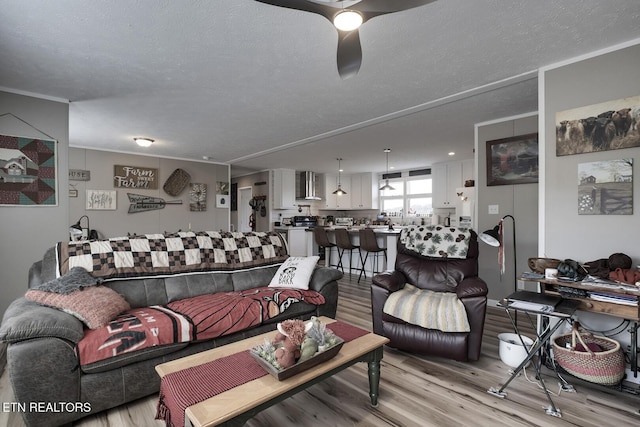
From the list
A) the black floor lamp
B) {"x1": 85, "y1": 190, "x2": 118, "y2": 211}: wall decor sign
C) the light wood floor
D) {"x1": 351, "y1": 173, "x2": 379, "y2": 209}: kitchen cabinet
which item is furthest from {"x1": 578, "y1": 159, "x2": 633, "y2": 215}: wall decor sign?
{"x1": 85, "y1": 190, "x2": 118, "y2": 211}: wall decor sign

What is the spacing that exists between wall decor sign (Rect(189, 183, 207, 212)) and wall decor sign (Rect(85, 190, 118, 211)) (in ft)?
4.53

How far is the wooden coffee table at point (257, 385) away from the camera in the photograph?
1.21 meters

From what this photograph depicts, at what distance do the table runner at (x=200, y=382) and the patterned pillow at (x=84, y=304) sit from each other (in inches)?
32.7

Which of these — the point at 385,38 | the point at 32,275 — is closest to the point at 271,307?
the point at 32,275

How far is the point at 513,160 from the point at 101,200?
6647 millimetres

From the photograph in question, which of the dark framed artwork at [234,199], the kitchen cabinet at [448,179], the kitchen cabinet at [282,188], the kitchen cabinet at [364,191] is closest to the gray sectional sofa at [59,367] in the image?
the kitchen cabinet at [282,188]

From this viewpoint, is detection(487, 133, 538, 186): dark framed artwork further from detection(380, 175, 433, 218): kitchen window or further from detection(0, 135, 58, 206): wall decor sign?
detection(0, 135, 58, 206): wall decor sign

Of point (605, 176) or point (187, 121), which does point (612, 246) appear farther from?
point (187, 121)

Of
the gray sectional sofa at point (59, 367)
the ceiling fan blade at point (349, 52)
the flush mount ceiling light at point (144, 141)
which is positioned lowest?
the gray sectional sofa at point (59, 367)

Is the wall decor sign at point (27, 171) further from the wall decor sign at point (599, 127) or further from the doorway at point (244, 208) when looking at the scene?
→ the doorway at point (244, 208)

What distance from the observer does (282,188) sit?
812 cm

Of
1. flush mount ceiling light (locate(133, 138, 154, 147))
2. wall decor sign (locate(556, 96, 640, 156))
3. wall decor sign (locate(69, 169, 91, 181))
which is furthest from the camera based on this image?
wall decor sign (locate(69, 169, 91, 181))

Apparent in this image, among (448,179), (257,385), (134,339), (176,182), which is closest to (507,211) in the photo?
(448,179)

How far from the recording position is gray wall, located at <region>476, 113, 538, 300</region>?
372 cm
